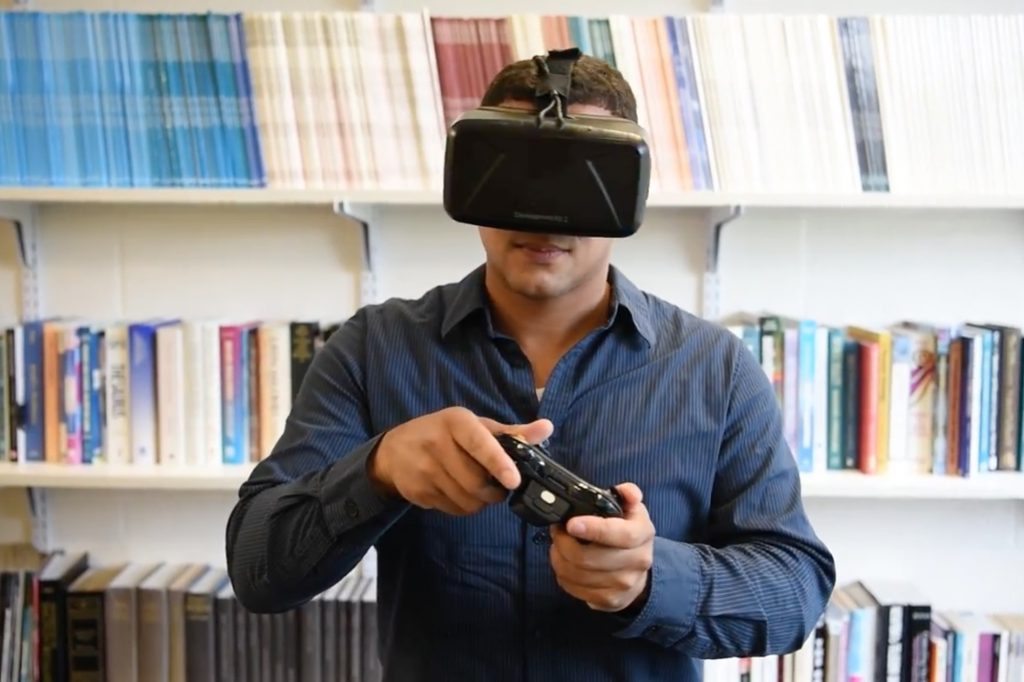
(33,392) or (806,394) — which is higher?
(33,392)

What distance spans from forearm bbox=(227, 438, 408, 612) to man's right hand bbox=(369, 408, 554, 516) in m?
0.05

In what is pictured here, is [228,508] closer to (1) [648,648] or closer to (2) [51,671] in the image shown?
(2) [51,671]

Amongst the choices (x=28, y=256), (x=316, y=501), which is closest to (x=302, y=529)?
(x=316, y=501)

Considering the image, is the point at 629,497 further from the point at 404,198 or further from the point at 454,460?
the point at 404,198

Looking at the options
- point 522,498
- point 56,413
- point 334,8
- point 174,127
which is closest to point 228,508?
point 56,413

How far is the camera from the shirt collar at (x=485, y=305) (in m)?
0.88

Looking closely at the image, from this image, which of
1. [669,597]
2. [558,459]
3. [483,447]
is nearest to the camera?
[483,447]

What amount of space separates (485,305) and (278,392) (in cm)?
60

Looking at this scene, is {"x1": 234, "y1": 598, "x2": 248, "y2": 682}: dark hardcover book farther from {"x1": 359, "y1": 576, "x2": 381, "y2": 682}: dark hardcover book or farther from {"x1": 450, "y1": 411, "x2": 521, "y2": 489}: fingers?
{"x1": 450, "y1": 411, "x2": 521, "y2": 489}: fingers

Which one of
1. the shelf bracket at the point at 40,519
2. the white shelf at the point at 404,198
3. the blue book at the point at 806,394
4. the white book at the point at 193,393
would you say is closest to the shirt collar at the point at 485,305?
the white shelf at the point at 404,198

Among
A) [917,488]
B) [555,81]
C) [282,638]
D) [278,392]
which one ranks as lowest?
[282,638]

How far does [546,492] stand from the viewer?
0.62 meters

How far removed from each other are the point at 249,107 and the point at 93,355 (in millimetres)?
446

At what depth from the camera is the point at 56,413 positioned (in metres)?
1.38
